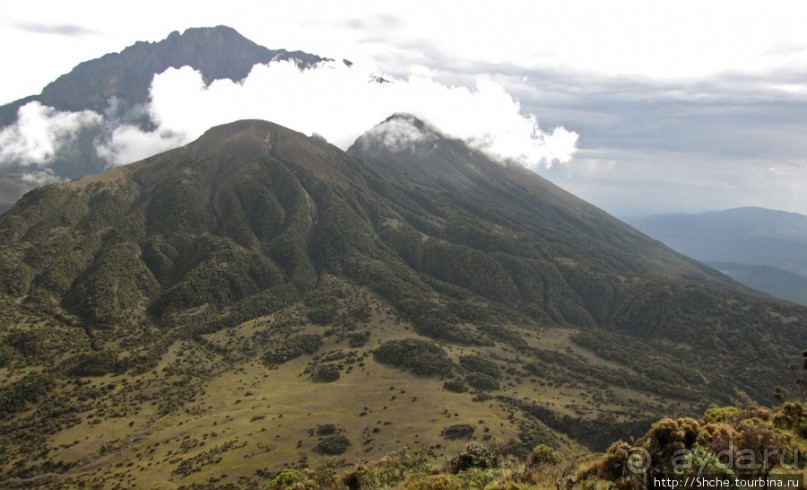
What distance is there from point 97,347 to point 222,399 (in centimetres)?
5209

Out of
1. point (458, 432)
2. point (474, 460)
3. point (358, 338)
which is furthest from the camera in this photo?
point (358, 338)

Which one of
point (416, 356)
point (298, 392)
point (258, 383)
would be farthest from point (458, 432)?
point (258, 383)

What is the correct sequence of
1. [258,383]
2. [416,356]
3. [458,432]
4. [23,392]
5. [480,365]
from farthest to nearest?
[480,365] < [416,356] < [258,383] < [23,392] < [458,432]

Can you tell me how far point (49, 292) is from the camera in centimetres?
17288

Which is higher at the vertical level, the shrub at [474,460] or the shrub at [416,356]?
the shrub at [474,460]

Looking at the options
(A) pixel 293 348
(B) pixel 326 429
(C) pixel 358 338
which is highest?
(C) pixel 358 338

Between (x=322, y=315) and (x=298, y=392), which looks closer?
(x=298, y=392)

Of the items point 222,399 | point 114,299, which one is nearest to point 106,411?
point 222,399

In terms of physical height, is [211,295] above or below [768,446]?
below

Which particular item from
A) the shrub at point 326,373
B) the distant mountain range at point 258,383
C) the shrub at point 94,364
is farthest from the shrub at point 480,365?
the shrub at point 94,364

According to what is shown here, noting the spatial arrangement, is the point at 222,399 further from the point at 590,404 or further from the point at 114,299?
the point at 590,404

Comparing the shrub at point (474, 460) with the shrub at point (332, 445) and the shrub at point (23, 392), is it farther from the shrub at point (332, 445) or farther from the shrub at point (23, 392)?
the shrub at point (23, 392)

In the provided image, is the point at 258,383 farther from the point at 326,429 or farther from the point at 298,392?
the point at 326,429

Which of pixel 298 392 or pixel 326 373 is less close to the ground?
pixel 326 373
